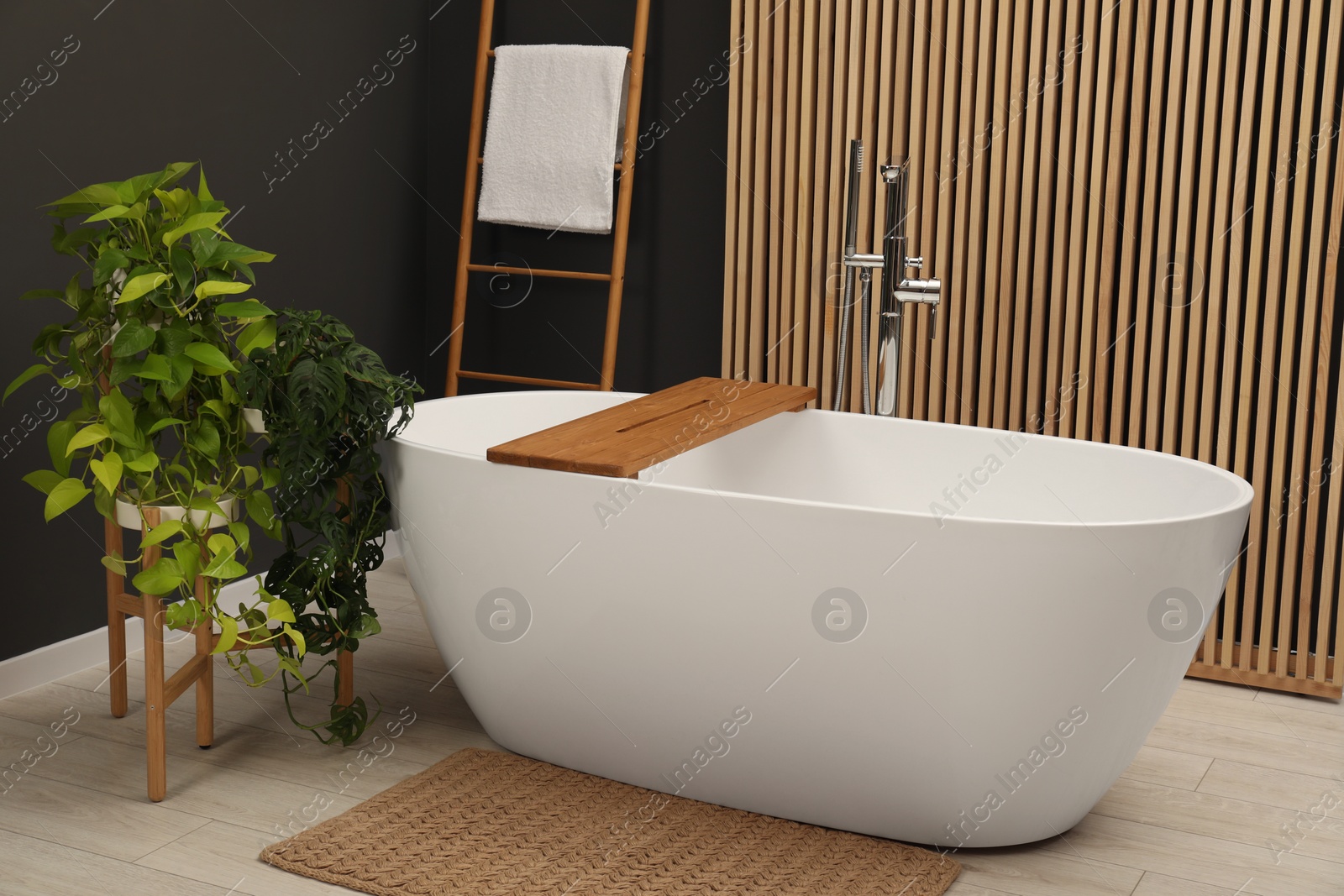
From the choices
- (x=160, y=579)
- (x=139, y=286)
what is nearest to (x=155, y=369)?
(x=139, y=286)

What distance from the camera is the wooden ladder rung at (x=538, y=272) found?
374 centimetres

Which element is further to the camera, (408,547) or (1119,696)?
(408,547)

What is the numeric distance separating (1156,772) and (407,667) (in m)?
1.72

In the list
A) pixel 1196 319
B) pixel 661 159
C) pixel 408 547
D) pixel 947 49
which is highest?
pixel 947 49

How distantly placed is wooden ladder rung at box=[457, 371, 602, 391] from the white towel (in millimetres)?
469

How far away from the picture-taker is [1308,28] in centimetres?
287

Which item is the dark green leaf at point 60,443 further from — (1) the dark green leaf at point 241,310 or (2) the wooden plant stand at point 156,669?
(1) the dark green leaf at point 241,310

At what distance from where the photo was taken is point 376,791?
7.82 ft

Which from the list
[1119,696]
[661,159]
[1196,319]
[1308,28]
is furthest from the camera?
[661,159]

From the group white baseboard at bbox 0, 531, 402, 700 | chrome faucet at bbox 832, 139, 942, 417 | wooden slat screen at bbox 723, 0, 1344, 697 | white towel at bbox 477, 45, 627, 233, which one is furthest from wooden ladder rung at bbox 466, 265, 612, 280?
white baseboard at bbox 0, 531, 402, 700

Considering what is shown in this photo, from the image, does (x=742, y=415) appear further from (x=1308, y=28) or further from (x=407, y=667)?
(x=1308, y=28)

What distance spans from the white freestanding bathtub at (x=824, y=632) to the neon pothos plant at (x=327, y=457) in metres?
0.09

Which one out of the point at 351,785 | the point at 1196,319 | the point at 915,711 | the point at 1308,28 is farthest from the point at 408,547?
the point at 1308,28

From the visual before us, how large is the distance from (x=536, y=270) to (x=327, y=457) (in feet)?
5.29
